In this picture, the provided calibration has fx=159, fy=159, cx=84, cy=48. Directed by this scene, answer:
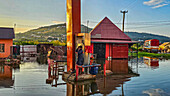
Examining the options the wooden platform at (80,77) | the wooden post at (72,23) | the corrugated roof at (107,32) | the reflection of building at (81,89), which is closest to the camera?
the reflection of building at (81,89)

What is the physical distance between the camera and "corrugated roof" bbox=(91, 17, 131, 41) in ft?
93.9

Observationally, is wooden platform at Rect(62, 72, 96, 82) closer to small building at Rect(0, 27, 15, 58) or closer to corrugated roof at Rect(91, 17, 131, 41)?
small building at Rect(0, 27, 15, 58)

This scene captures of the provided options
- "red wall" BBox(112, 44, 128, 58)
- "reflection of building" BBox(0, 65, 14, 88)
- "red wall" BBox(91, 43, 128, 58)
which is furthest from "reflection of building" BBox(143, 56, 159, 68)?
"reflection of building" BBox(0, 65, 14, 88)

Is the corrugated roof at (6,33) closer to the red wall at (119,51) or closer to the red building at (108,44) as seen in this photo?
the red building at (108,44)

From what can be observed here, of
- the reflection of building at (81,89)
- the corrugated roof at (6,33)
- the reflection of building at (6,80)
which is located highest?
the corrugated roof at (6,33)

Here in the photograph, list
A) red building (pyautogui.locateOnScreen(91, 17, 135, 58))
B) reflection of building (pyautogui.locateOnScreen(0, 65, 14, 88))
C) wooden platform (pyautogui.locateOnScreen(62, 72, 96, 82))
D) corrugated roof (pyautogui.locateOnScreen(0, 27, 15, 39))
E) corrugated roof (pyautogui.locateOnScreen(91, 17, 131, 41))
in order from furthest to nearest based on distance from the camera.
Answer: corrugated roof (pyautogui.locateOnScreen(91, 17, 131, 41))
red building (pyautogui.locateOnScreen(91, 17, 135, 58))
corrugated roof (pyautogui.locateOnScreen(0, 27, 15, 39))
wooden platform (pyautogui.locateOnScreen(62, 72, 96, 82))
reflection of building (pyautogui.locateOnScreen(0, 65, 14, 88))

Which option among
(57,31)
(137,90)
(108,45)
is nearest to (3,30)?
(108,45)

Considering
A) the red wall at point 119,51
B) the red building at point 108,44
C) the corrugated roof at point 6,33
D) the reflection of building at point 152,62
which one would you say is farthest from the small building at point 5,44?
the reflection of building at point 152,62

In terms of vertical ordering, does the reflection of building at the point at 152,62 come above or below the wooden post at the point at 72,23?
below

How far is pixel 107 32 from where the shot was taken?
96.9 feet

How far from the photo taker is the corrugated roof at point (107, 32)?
28.6m

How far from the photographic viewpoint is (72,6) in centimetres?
1181

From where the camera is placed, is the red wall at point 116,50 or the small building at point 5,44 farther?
the red wall at point 116,50

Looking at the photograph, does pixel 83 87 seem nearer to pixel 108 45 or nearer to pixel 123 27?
pixel 108 45
